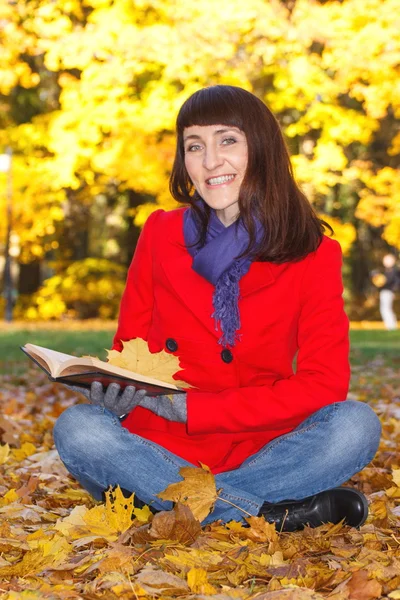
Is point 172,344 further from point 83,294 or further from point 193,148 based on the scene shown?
point 83,294

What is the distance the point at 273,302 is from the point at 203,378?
368 millimetres

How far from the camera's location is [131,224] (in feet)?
73.8

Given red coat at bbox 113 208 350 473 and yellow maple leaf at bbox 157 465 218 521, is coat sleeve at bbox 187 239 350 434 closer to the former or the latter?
red coat at bbox 113 208 350 473

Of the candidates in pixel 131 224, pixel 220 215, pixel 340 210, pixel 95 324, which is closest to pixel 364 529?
pixel 220 215

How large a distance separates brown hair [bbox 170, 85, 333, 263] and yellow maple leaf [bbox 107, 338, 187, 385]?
21.8 inches

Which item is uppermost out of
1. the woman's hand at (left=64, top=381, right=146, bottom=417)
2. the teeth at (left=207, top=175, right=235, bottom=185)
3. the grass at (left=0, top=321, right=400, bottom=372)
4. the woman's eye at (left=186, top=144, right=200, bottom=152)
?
the woman's eye at (left=186, top=144, right=200, bottom=152)

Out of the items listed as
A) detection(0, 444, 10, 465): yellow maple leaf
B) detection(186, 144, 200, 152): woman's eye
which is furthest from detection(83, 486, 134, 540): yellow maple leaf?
detection(0, 444, 10, 465): yellow maple leaf

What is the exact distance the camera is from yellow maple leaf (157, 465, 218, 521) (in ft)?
9.82

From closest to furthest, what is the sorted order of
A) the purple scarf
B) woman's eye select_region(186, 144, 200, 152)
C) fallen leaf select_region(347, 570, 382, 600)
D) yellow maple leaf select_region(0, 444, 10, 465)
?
1. fallen leaf select_region(347, 570, 382, 600)
2. the purple scarf
3. woman's eye select_region(186, 144, 200, 152)
4. yellow maple leaf select_region(0, 444, 10, 465)

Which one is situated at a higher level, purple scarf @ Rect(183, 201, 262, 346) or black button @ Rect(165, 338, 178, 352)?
purple scarf @ Rect(183, 201, 262, 346)

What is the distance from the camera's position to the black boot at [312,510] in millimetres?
3180

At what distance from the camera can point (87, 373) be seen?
270 cm

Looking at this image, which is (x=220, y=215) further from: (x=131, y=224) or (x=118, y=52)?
(x=131, y=224)

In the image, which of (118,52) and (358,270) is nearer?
(118,52)
